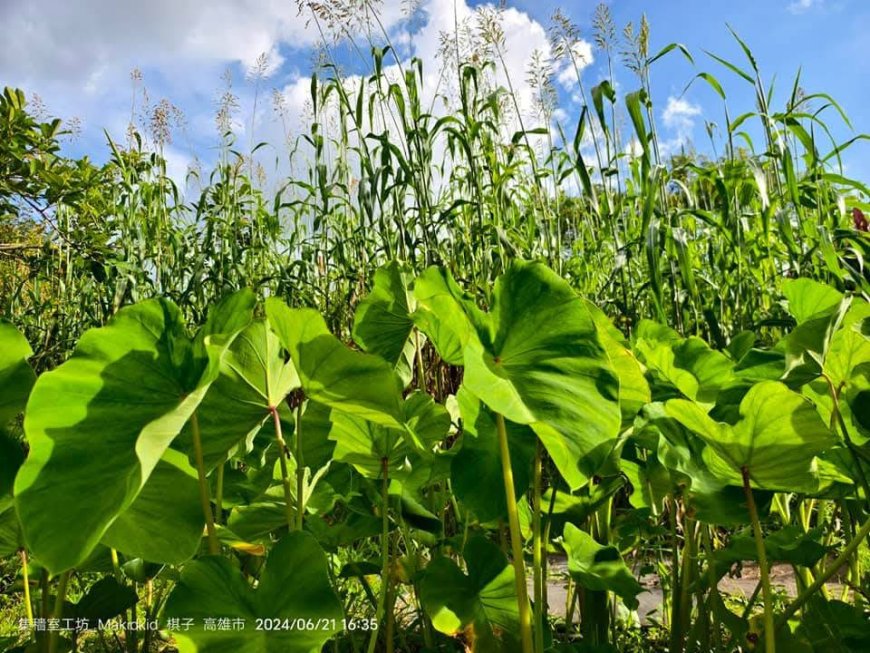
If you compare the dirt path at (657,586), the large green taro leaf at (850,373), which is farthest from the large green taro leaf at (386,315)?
the dirt path at (657,586)

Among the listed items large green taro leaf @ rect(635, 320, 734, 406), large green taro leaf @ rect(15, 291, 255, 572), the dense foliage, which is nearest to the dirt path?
the dense foliage

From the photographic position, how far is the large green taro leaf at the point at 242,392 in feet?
1.84

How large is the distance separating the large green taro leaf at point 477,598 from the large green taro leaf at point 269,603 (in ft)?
0.58

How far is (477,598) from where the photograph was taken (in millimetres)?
664

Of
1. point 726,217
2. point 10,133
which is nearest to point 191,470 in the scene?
point 726,217

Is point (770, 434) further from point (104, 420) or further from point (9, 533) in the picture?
point (9, 533)

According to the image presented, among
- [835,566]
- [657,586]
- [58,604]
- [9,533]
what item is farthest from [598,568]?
[657,586]

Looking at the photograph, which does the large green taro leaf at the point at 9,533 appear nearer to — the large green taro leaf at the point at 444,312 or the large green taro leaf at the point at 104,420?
the large green taro leaf at the point at 104,420

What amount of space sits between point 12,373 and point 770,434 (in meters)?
0.68

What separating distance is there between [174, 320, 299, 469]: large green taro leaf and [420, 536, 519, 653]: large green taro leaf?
10.0 inches

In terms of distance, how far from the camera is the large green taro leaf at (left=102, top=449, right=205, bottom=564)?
1.63 feet

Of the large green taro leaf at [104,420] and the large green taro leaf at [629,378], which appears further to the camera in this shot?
the large green taro leaf at [629,378]

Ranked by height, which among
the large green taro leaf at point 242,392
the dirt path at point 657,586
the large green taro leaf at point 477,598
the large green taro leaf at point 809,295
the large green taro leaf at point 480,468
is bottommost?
the dirt path at point 657,586

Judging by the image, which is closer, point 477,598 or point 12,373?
point 12,373
